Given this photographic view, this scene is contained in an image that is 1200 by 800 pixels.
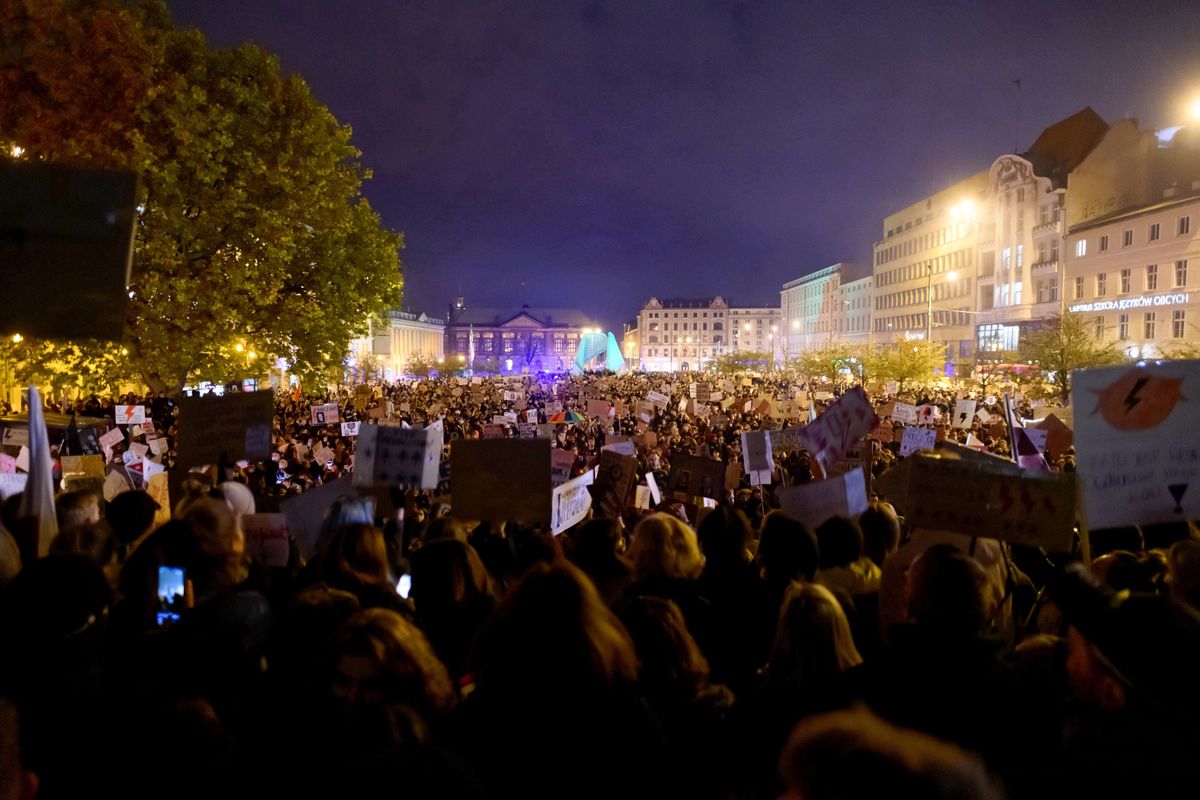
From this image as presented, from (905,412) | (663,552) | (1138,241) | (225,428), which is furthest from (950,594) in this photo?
(1138,241)

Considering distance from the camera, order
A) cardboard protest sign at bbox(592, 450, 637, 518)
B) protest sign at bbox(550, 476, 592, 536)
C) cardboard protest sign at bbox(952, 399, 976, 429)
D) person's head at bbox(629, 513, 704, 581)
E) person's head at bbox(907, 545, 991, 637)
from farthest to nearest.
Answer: cardboard protest sign at bbox(952, 399, 976, 429)
cardboard protest sign at bbox(592, 450, 637, 518)
protest sign at bbox(550, 476, 592, 536)
person's head at bbox(629, 513, 704, 581)
person's head at bbox(907, 545, 991, 637)

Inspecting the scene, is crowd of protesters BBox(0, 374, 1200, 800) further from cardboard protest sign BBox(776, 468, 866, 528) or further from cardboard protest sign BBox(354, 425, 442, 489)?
cardboard protest sign BBox(354, 425, 442, 489)

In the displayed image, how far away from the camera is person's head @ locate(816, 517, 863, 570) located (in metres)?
4.41

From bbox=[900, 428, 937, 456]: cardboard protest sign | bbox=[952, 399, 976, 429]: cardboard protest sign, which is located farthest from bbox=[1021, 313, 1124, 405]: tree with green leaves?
bbox=[900, 428, 937, 456]: cardboard protest sign

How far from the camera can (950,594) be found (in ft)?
9.17

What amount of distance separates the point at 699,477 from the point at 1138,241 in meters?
45.9

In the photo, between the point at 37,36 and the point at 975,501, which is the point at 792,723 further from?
the point at 37,36

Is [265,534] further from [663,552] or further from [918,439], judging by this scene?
[918,439]

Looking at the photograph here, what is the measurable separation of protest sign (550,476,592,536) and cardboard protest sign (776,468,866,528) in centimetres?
224

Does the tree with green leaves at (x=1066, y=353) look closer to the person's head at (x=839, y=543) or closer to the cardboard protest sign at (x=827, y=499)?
the cardboard protest sign at (x=827, y=499)

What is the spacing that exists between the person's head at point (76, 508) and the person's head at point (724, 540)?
415cm

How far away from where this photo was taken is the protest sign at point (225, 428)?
704cm

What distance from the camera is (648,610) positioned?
112 inches

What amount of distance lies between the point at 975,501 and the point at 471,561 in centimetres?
307
